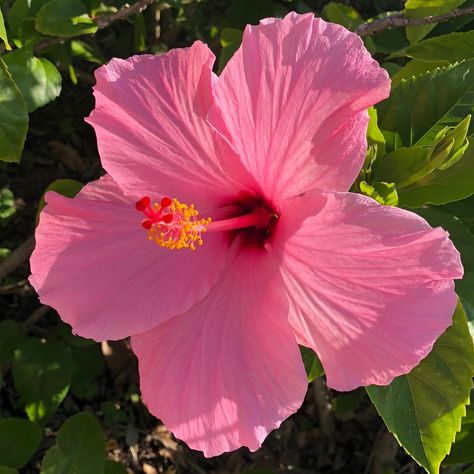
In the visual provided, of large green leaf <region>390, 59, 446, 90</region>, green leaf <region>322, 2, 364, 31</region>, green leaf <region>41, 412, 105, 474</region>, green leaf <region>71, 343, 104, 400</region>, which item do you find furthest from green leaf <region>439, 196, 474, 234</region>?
green leaf <region>71, 343, 104, 400</region>

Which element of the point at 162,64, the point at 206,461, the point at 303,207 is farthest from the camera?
the point at 206,461

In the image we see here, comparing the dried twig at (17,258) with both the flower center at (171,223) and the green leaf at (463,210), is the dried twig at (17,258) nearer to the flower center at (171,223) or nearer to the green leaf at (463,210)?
the flower center at (171,223)

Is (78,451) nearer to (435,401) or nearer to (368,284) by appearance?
(435,401)

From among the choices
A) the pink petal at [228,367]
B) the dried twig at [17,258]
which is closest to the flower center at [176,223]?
the pink petal at [228,367]

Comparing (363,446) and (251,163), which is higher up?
(251,163)

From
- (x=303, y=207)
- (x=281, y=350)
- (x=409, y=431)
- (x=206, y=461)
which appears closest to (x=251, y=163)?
(x=303, y=207)

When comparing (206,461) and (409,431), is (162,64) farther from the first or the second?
(206,461)

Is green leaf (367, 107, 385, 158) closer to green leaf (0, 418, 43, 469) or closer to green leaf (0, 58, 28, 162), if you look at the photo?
green leaf (0, 58, 28, 162)

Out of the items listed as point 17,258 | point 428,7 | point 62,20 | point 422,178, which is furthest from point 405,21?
point 17,258
